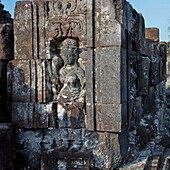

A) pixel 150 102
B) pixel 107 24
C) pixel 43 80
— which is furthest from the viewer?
pixel 150 102

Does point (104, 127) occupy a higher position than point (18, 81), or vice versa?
point (18, 81)

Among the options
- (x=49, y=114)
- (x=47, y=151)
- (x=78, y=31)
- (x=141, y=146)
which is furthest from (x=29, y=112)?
(x=141, y=146)

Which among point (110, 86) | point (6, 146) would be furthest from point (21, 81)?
point (110, 86)

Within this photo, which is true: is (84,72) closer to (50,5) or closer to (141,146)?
(50,5)

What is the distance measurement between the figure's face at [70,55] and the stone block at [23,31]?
0.59 meters

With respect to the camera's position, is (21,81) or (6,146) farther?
(21,81)

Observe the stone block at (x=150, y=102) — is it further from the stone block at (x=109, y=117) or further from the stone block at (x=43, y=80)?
the stone block at (x=43, y=80)

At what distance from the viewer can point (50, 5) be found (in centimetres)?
436

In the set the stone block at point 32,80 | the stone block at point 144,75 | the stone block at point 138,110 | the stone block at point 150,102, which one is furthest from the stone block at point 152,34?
the stone block at point 32,80

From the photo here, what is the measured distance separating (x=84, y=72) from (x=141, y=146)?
6.85ft

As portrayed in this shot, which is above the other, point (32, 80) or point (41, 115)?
point (32, 80)

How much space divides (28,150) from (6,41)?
194 cm

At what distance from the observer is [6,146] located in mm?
4168

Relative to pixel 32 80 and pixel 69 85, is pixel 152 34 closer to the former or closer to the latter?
pixel 69 85
